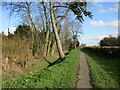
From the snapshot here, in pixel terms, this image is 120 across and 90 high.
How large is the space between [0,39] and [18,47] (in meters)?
1.89

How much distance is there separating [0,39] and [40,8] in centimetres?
1374

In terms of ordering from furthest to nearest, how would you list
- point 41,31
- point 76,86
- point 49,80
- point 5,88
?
point 41,31 → point 76,86 → point 49,80 → point 5,88

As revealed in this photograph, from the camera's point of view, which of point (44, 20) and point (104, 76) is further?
point (44, 20)

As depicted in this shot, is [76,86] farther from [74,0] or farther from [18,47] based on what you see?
[74,0]

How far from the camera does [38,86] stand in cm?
425

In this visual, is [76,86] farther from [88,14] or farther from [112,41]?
[112,41]

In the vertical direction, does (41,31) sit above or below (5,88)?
above

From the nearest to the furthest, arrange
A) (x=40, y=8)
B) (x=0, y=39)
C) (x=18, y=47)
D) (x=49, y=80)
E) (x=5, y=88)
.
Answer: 1. (x=5, y=88)
2. (x=49, y=80)
3. (x=0, y=39)
4. (x=18, y=47)
5. (x=40, y=8)

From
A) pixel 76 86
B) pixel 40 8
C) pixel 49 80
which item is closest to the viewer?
pixel 49 80

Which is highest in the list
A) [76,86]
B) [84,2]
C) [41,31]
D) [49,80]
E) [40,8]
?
[40,8]

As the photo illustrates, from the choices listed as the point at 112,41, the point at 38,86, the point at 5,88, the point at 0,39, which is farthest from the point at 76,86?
the point at 112,41

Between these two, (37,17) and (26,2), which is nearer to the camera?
(26,2)

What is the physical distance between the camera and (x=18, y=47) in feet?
38.5

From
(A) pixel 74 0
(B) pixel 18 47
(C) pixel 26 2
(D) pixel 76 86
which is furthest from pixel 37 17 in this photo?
(D) pixel 76 86
